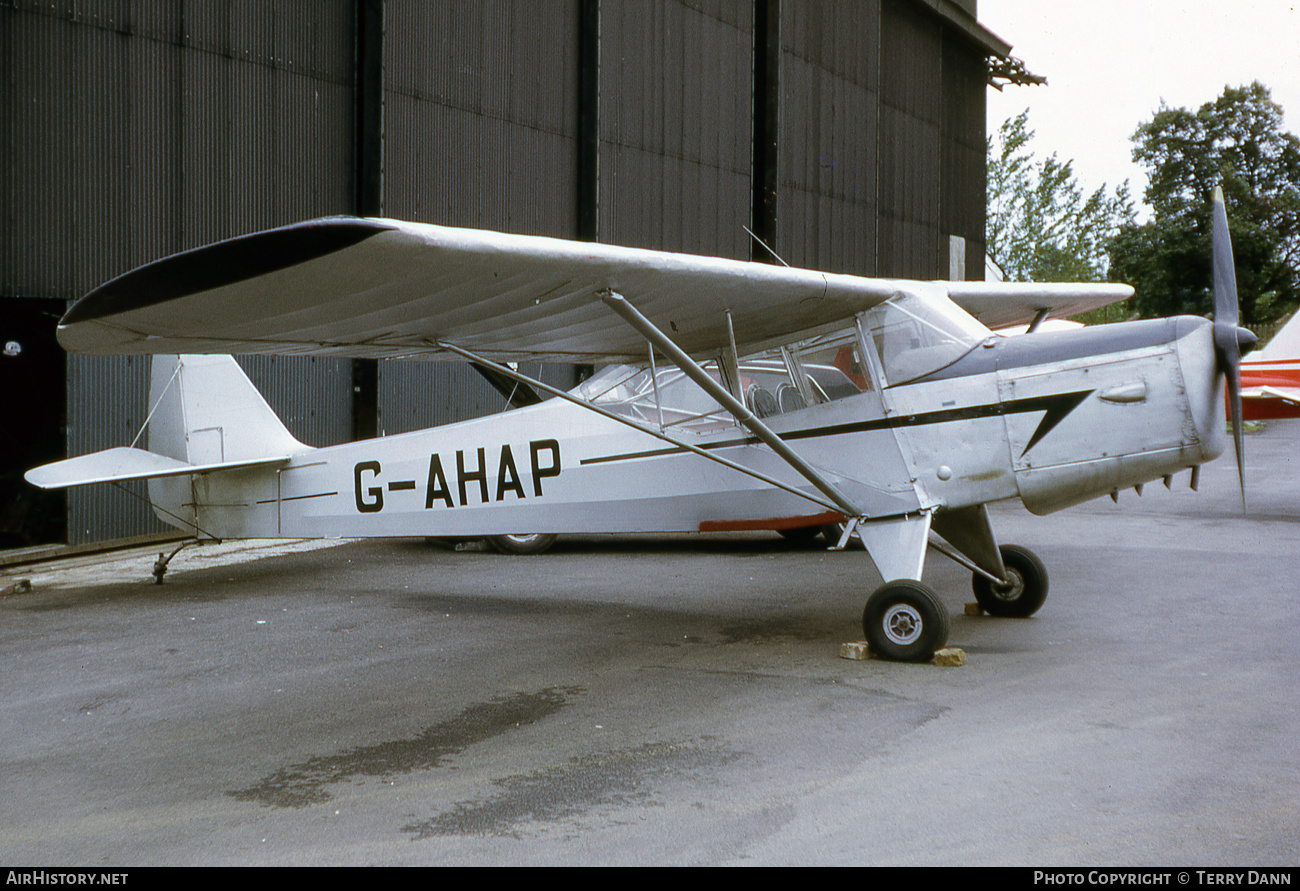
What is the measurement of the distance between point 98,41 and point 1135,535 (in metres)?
12.4

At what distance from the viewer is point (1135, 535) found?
11531 mm

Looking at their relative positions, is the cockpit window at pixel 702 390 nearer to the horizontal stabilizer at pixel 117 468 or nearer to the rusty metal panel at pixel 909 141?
the horizontal stabilizer at pixel 117 468

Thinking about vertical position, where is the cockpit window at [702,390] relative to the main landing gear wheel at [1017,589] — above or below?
above

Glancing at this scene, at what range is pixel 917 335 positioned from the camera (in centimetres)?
647

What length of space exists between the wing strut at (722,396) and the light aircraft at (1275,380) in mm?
9933

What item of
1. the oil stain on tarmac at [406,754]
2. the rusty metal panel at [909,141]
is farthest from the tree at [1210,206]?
the oil stain on tarmac at [406,754]

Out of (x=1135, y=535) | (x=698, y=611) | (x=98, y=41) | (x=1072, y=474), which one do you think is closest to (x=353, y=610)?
(x=698, y=611)

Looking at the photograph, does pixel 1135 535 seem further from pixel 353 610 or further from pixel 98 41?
pixel 98 41

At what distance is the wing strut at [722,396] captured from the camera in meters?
5.58

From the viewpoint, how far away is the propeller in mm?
5758

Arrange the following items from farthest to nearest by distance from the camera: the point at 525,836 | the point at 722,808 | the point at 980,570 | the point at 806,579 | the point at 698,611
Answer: the point at 806,579, the point at 698,611, the point at 980,570, the point at 722,808, the point at 525,836

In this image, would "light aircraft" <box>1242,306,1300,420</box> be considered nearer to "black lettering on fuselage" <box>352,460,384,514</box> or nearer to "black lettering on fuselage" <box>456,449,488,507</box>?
"black lettering on fuselage" <box>456,449,488,507</box>

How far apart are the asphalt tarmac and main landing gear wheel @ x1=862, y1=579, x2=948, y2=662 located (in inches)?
4.7

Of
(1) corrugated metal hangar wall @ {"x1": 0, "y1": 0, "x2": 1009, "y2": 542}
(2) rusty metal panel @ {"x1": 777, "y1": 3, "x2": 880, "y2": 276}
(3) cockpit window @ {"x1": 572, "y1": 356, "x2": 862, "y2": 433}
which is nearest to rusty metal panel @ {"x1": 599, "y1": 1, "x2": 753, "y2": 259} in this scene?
(1) corrugated metal hangar wall @ {"x1": 0, "y1": 0, "x2": 1009, "y2": 542}
